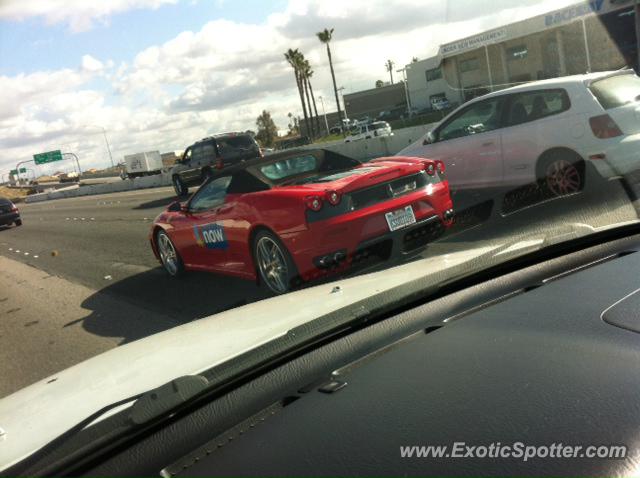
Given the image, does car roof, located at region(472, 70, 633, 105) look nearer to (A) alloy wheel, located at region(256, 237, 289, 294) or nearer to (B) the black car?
(A) alloy wheel, located at region(256, 237, 289, 294)

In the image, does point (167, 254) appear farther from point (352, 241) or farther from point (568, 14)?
point (568, 14)

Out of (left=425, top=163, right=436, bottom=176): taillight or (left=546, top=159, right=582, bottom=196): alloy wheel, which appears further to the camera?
(left=425, top=163, right=436, bottom=176): taillight

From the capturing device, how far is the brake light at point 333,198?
5.50 m

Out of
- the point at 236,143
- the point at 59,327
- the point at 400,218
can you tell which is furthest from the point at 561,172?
the point at 236,143

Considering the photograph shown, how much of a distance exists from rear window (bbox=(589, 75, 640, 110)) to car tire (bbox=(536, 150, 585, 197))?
0.69 metres

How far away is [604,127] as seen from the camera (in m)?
6.76

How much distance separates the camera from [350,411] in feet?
6.39

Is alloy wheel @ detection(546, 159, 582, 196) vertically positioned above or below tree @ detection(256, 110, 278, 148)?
below

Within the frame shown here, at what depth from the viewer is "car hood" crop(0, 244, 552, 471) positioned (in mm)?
2287

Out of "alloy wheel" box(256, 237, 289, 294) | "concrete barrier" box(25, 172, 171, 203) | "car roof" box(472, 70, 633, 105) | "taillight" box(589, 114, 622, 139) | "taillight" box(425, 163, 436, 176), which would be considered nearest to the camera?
"alloy wheel" box(256, 237, 289, 294)

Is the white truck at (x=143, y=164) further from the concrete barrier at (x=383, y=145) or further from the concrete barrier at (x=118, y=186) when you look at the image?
the concrete barrier at (x=383, y=145)

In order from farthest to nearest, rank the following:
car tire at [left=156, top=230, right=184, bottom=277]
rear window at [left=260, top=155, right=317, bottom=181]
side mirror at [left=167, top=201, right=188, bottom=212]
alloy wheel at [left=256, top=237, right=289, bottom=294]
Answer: car tire at [left=156, top=230, right=184, bottom=277]
side mirror at [left=167, top=201, right=188, bottom=212]
rear window at [left=260, top=155, right=317, bottom=181]
alloy wheel at [left=256, top=237, right=289, bottom=294]

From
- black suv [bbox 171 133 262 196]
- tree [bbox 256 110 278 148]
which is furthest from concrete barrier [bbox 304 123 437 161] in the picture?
tree [bbox 256 110 278 148]

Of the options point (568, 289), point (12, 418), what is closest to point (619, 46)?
point (568, 289)
